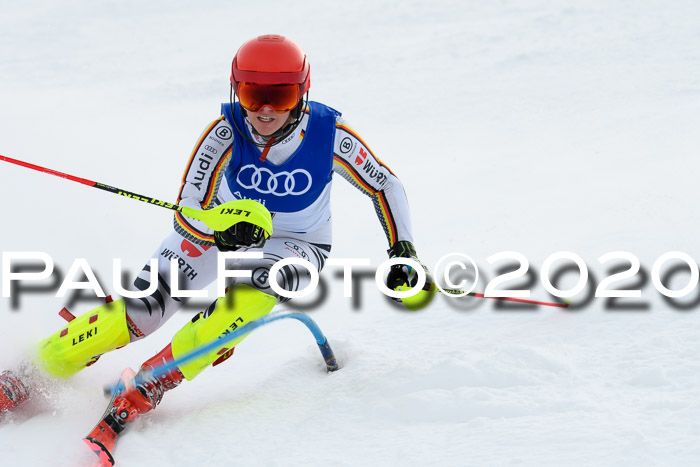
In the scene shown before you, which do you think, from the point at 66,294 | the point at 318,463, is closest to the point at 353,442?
the point at 318,463

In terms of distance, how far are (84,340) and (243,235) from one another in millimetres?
783

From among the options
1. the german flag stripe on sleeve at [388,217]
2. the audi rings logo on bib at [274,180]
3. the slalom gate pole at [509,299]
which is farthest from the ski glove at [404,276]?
the audi rings logo on bib at [274,180]

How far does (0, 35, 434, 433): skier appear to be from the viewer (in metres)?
3.09

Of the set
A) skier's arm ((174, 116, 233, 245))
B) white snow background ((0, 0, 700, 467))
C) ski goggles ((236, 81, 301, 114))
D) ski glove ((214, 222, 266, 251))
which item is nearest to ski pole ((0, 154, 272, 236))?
ski glove ((214, 222, 266, 251))

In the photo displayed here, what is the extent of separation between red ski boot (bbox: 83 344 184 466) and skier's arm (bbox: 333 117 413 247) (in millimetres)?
1030

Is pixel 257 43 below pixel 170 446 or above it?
above

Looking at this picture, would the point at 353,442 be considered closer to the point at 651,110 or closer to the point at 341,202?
the point at 341,202

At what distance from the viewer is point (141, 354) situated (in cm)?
412

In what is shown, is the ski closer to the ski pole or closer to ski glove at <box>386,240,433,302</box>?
the ski pole

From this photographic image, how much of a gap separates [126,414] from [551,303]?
1883 mm

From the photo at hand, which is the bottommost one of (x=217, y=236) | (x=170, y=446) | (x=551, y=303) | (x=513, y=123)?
(x=170, y=446)

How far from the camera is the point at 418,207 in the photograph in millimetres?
6414

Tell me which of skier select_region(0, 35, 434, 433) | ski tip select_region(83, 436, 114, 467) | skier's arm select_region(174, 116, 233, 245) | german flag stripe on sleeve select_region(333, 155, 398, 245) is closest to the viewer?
ski tip select_region(83, 436, 114, 467)

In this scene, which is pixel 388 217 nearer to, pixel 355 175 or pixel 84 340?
pixel 355 175
